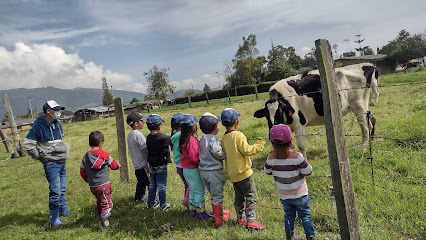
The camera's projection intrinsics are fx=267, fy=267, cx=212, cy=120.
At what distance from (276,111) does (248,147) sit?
2.77 metres

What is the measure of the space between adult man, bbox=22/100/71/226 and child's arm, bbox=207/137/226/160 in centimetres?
301

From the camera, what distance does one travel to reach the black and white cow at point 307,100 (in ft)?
19.9

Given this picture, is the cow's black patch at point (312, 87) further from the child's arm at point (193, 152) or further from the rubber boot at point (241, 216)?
the rubber boot at point (241, 216)

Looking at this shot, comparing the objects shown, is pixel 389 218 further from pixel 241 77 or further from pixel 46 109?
pixel 241 77

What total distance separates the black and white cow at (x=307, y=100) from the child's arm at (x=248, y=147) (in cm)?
256

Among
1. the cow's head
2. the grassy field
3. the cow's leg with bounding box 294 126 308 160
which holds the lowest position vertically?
the grassy field

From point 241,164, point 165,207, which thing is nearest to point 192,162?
point 241,164

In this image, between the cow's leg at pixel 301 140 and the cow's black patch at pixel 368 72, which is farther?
the cow's black patch at pixel 368 72

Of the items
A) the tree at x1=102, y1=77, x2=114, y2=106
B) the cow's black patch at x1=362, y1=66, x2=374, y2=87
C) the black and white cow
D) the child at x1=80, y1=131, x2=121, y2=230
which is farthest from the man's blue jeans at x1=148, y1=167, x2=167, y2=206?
the tree at x1=102, y1=77, x2=114, y2=106

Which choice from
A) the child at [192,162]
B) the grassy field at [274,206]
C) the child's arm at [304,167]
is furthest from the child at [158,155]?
the child's arm at [304,167]

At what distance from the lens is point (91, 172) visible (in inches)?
171

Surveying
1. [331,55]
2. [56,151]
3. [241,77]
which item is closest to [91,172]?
[56,151]

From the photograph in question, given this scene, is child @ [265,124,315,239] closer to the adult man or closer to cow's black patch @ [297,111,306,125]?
cow's black patch @ [297,111,306,125]

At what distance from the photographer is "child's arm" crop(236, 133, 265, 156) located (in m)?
3.36
